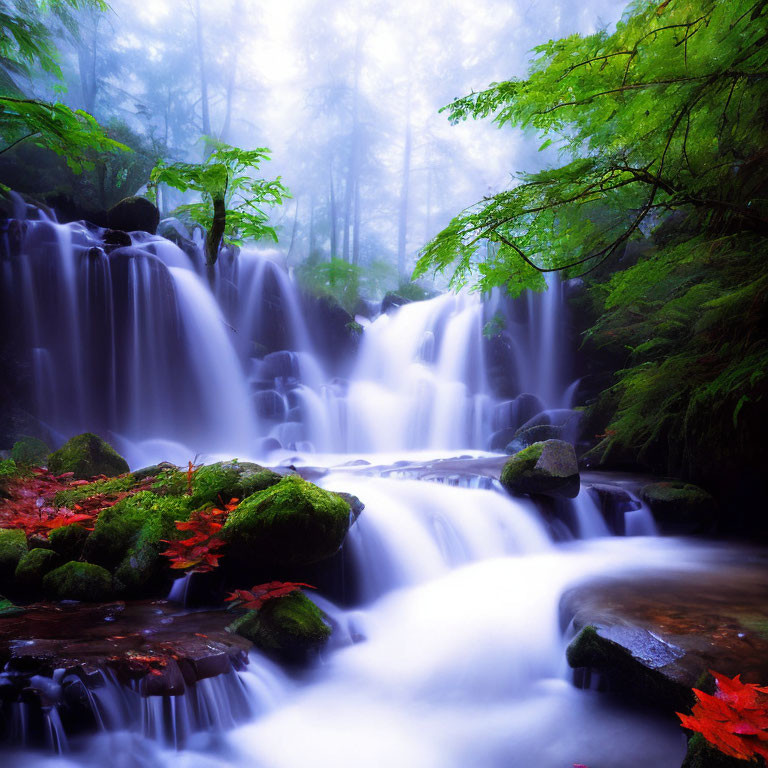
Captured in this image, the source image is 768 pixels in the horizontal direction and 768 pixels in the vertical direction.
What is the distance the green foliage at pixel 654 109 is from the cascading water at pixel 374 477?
10.5 ft

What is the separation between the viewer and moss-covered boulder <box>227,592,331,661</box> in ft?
10.8

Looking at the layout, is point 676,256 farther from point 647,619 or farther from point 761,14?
point 647,619

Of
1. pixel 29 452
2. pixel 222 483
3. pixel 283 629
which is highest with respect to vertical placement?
pixel 29 452

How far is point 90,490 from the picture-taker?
5.09 meters

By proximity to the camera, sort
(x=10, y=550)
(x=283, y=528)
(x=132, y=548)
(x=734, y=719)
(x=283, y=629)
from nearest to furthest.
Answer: (x=734, y=719) < (x=283, y=629) < (x=283, y=528) < (x=10, y=550) < (x=132, y=548)

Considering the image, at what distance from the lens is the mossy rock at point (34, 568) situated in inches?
144

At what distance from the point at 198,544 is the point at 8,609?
4.24 ft

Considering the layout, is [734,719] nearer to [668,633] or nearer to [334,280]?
[668,633]

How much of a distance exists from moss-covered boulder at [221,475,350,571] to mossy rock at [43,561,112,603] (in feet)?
3.29

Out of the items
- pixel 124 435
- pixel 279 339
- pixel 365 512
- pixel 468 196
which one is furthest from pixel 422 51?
pixel 365 512

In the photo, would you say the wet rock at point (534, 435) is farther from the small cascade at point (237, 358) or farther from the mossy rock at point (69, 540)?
the mossy rock at point (69, 540)

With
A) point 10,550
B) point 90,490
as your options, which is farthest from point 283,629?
point 90,490

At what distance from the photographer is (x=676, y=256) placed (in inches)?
154

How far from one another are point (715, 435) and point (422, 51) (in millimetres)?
43536
